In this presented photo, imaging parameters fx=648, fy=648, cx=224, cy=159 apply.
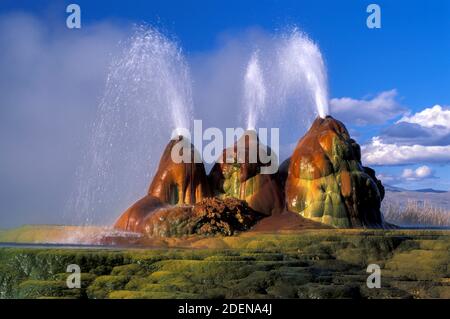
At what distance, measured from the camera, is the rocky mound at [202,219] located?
2634 centimetres

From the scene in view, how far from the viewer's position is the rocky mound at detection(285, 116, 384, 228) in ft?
90.9

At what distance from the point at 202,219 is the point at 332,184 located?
5.95m

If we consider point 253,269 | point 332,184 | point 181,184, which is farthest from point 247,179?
point 253,269

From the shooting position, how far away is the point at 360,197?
92.4ft

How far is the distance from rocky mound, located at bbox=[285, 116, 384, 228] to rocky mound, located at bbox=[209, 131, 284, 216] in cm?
71

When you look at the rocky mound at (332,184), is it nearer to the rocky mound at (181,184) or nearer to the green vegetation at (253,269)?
the green vegetation at (253,269)

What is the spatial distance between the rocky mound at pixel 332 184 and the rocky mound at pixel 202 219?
8.54 feet

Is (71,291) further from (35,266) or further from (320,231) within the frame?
(320,231)

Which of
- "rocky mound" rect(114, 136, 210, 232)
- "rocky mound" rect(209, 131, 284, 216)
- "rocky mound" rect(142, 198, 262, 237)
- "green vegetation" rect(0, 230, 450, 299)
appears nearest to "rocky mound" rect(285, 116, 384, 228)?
"rocky mound" rect(209, 131, 284, 216)

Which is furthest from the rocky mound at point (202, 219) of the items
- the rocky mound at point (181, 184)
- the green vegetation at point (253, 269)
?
the green vegetation at point (253, 269)

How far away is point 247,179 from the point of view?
2945 cm
